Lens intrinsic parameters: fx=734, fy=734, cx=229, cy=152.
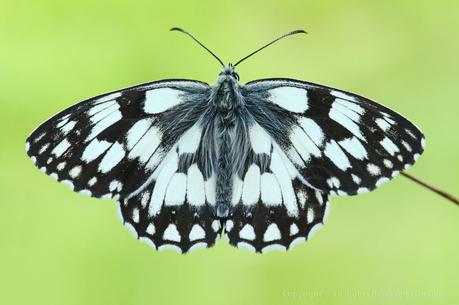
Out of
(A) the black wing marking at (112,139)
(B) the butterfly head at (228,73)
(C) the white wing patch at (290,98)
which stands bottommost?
(A) the black wing marking at (112,139)

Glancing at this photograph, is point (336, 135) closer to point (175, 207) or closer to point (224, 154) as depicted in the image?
point (224, 154)

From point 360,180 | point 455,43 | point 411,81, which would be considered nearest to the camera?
point 360,180

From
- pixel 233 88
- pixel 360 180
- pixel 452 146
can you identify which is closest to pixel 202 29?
pixel 452 146

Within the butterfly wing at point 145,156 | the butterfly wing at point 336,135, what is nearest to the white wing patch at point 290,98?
the butterfly wing at point 336,135

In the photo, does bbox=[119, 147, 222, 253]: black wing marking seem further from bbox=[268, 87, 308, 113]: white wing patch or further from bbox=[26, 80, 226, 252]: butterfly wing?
bbox=[268, 87, 308, 113]: white wing patch

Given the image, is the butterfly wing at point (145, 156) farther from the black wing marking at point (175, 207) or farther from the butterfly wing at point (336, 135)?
the butterfly wing at point (336, 135)

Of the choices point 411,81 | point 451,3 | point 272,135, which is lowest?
point 272,135

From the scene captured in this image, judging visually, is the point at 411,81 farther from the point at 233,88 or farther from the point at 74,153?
the point at 74,153
